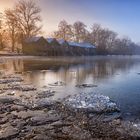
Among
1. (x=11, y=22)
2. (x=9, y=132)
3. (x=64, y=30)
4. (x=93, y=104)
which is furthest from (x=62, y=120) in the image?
(x=64, y=30)

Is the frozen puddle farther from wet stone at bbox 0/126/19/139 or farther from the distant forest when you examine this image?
the distant forest

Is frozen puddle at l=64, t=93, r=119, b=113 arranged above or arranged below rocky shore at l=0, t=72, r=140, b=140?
above

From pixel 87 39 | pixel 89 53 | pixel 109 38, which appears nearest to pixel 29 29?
pixel 89 53

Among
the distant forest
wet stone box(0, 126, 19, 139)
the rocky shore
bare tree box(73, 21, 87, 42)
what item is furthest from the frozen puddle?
bare tree box(73, 21, 87, 42)

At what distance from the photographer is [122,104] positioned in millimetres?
11305

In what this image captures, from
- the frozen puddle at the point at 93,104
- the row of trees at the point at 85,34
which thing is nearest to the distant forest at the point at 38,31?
the row of trees at the point at 85,34

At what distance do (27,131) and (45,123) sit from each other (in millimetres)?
980

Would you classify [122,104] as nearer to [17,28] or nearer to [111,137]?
[111,137]

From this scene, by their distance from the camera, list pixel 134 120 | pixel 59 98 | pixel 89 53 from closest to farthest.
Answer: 1. pixel 134 120
2. pixel 59 98
3. pixel 89 53

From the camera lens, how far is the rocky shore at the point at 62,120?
23.6 ft

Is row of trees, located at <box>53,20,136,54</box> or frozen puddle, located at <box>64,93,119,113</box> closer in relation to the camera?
frozen puddle, located at <box>64,93,119,113</box>

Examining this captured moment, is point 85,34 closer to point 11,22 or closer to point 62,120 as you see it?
point 11,22

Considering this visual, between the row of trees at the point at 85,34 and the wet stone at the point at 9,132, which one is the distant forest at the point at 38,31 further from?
the wet stone at the point at 9,132

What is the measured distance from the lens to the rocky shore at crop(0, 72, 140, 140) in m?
7.21
